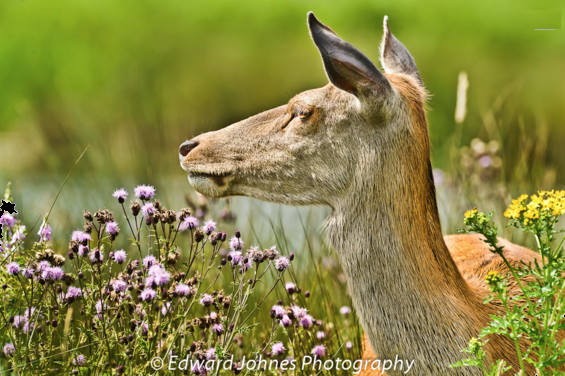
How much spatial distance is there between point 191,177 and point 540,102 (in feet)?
29.8

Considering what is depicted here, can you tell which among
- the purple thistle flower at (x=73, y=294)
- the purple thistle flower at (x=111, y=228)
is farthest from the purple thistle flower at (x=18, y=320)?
the purple thistle flower at (x=111, y=228)

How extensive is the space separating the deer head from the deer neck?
0.23ft

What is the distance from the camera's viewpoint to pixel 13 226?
4047 millimetres

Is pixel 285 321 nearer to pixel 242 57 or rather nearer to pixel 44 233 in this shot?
pixel 44 233

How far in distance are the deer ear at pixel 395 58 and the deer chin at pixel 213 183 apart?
932 millimetres

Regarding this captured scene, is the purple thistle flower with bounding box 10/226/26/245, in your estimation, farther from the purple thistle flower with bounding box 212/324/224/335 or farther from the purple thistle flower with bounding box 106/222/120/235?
the purple thistle flower with bounding box 212/324/224/335

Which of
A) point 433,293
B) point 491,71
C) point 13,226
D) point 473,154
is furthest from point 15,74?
point 433,293

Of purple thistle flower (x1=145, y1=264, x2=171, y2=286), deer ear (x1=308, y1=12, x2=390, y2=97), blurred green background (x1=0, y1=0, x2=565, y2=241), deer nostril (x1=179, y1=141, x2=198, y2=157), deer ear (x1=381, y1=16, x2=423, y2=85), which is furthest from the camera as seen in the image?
blurred green background (x1=0, y1=0, x2=565, y2=241)

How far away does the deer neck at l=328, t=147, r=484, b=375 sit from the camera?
3523mm

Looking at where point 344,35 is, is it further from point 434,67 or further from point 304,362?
point 304,362

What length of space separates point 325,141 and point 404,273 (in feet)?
1.99

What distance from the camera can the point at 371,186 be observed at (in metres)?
3.66

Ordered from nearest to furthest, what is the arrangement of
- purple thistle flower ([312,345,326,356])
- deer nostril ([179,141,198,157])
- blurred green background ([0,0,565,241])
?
deer nostril ([179,141,198,157])
purple thistle flower ([312,345,326,356])
blurred green background ([0,0,565,241])

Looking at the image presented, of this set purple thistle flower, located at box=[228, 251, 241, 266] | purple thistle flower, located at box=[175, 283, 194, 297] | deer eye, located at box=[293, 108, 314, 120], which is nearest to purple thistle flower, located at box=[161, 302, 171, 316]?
purple thistle flower, located at box=[175, 283, 194, 297]
